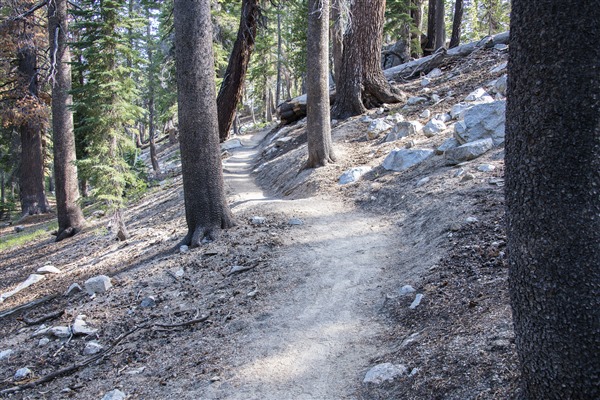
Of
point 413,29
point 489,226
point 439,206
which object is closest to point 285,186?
point 439,206

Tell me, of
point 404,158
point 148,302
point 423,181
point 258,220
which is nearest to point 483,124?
point 423,181

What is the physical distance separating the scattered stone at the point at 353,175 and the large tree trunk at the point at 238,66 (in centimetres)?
584

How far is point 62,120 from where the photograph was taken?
41.9 feet

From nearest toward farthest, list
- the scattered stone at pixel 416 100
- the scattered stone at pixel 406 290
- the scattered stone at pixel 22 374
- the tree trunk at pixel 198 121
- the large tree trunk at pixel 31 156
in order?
the scattered stone at pixel 406 290, the scattered stone at pixel 22 374, the tree trunk at pixel 198 121, the scattered stone at pixel 416 100, the large tree trunk at pixel 31 156

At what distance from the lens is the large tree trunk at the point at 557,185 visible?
76.6 inches

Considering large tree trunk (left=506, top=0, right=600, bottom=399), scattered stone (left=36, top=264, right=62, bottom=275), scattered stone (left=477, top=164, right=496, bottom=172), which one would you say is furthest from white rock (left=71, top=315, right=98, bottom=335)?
scattered stone (left=477, top=164, right=496, bottom=172)

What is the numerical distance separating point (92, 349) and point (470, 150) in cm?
655

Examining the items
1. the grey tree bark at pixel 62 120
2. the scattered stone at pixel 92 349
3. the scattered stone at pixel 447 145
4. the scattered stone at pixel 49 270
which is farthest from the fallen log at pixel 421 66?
the scattered stone at pixel 92 349

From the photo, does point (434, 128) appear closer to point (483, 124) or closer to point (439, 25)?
point (483, 124)

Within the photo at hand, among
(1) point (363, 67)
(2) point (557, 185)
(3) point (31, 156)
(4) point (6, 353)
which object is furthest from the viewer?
(3) point (31, 156)

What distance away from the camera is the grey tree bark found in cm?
1238

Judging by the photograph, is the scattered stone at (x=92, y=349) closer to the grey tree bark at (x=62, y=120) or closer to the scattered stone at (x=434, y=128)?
the scattered stone at (x=434, y=128)

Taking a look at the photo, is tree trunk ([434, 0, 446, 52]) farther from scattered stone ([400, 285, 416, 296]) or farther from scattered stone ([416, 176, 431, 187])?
scattered stone ([400, 285, 416, 296])

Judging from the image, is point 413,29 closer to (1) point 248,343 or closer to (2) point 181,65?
(2) point 181,65
